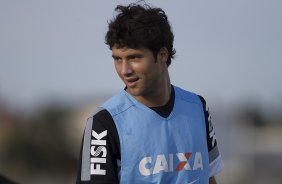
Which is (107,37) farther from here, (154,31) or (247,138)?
(247,138)

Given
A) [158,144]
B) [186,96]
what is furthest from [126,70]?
[186,96]

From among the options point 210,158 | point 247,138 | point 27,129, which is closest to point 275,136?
point 247,138

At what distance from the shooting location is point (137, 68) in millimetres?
5281

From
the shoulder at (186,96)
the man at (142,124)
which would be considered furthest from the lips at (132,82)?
the shoulder at (186,96)

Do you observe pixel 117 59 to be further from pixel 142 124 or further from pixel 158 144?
pixel 158 144

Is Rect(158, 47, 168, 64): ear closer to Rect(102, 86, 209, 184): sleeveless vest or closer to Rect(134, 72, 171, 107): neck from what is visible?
Rect(134, 72, 171, 107): neck

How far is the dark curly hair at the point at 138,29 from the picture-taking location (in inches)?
210

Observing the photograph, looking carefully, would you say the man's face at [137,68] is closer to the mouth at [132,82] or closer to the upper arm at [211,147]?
the mouth at [132,82]

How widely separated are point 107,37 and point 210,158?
1000 millimetres

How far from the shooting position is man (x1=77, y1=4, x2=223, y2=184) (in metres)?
5.33

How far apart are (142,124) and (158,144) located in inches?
5.6

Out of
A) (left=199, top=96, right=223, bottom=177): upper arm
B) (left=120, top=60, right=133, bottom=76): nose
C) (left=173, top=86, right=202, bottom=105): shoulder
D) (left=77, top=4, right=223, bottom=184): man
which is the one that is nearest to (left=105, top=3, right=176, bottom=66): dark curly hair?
(left=77, top=4, right=223, bottom=184): man

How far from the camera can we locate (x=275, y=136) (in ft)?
92.8

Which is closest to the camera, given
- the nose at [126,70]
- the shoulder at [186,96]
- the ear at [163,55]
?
the nose at [126,70]
